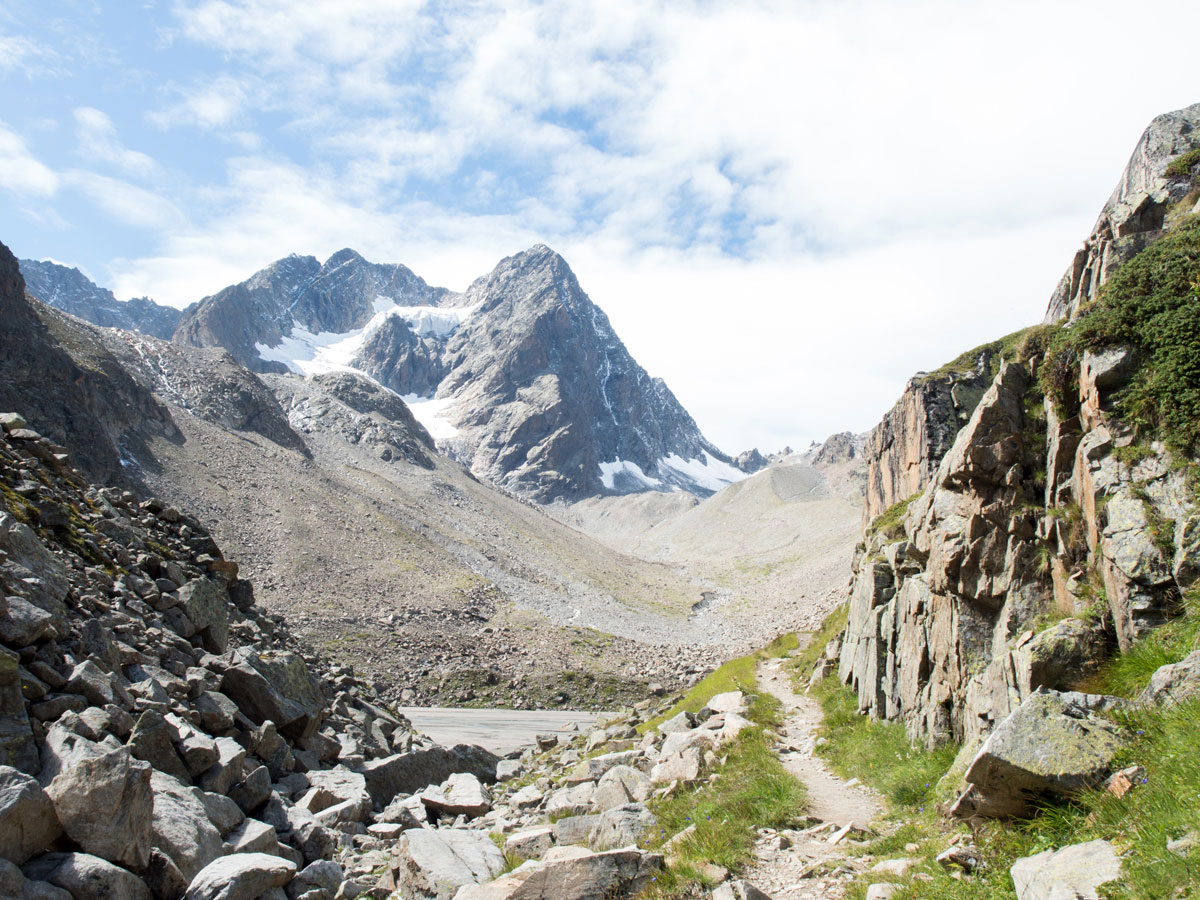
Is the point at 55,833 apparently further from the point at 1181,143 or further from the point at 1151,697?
the point at 1181,143

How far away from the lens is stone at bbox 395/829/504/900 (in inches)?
385

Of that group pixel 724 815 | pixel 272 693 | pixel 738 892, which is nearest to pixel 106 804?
pixel 738 892

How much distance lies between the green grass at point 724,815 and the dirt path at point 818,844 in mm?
290

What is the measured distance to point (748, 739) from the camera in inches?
656

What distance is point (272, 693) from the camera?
56.9 ft

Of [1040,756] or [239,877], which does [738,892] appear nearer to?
[1040,756]

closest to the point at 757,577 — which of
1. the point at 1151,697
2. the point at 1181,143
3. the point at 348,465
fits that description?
the point at 348,465

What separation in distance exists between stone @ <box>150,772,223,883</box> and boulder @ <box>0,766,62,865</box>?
1518 millimetres

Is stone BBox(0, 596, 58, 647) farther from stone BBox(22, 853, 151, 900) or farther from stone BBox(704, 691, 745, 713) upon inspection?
stone BBox(704, 691, 745, 713)

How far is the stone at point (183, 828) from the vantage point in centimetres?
944

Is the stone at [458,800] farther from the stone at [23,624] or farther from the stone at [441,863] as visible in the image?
the stone at [23,624]

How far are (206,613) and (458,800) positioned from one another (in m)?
9.20

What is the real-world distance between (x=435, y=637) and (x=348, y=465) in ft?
273

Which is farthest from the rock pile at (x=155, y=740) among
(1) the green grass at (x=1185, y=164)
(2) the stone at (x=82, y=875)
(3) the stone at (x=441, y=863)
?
(1) the green grass at (x=1185, y=164)
